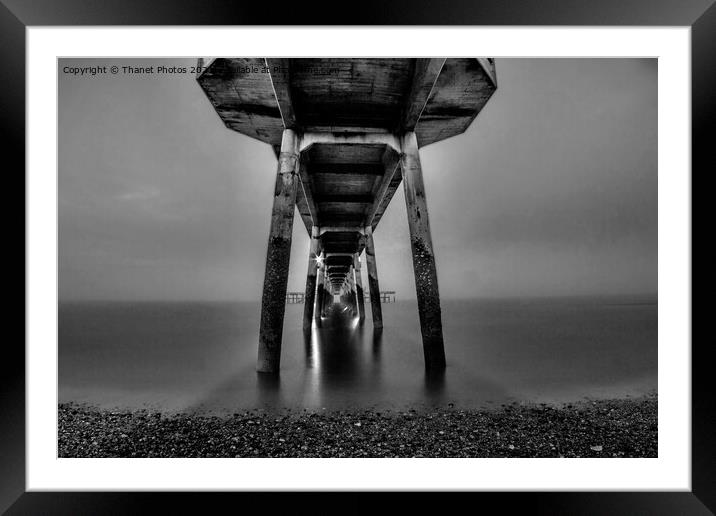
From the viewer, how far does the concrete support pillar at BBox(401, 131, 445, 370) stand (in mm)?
6125

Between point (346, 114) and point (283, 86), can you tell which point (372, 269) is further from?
point (283, 86)

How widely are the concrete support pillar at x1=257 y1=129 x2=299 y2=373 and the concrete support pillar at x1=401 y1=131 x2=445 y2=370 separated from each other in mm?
2388

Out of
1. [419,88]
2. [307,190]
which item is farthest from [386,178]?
[419,88]

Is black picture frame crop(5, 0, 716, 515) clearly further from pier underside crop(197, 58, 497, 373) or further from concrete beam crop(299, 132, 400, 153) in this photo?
concrete beam crop(299, 132, 400, 153)

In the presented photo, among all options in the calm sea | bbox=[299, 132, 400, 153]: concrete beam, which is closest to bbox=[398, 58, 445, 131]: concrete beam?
bbox=[299, 132, 400, 153]: concrete beam

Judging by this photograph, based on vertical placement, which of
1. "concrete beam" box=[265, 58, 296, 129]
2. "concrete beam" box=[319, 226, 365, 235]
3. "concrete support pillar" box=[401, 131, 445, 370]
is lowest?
"concrete support pillar" box=[401, 131, 445, 370]

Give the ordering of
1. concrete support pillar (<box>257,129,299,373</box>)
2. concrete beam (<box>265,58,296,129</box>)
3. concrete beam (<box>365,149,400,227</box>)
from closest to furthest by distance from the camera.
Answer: concrete beam (<box>265,58,296,129</box>), concrete support pillar (<box>257,129,299,373</box>), concrete beam (<box>365,149,400,227</box>)

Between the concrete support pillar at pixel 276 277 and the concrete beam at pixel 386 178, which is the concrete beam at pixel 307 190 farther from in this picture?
the concrete beam at pixel 386 178

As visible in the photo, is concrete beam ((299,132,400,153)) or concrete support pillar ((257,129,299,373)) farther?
concrete beam ((299,132,400,153))

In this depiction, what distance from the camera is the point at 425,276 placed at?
20.2 ft

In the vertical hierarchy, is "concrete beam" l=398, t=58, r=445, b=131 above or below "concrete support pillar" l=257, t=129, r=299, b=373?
above

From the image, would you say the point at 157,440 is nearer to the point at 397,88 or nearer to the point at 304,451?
the point at 304,451

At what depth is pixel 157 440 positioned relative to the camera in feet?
12.8
